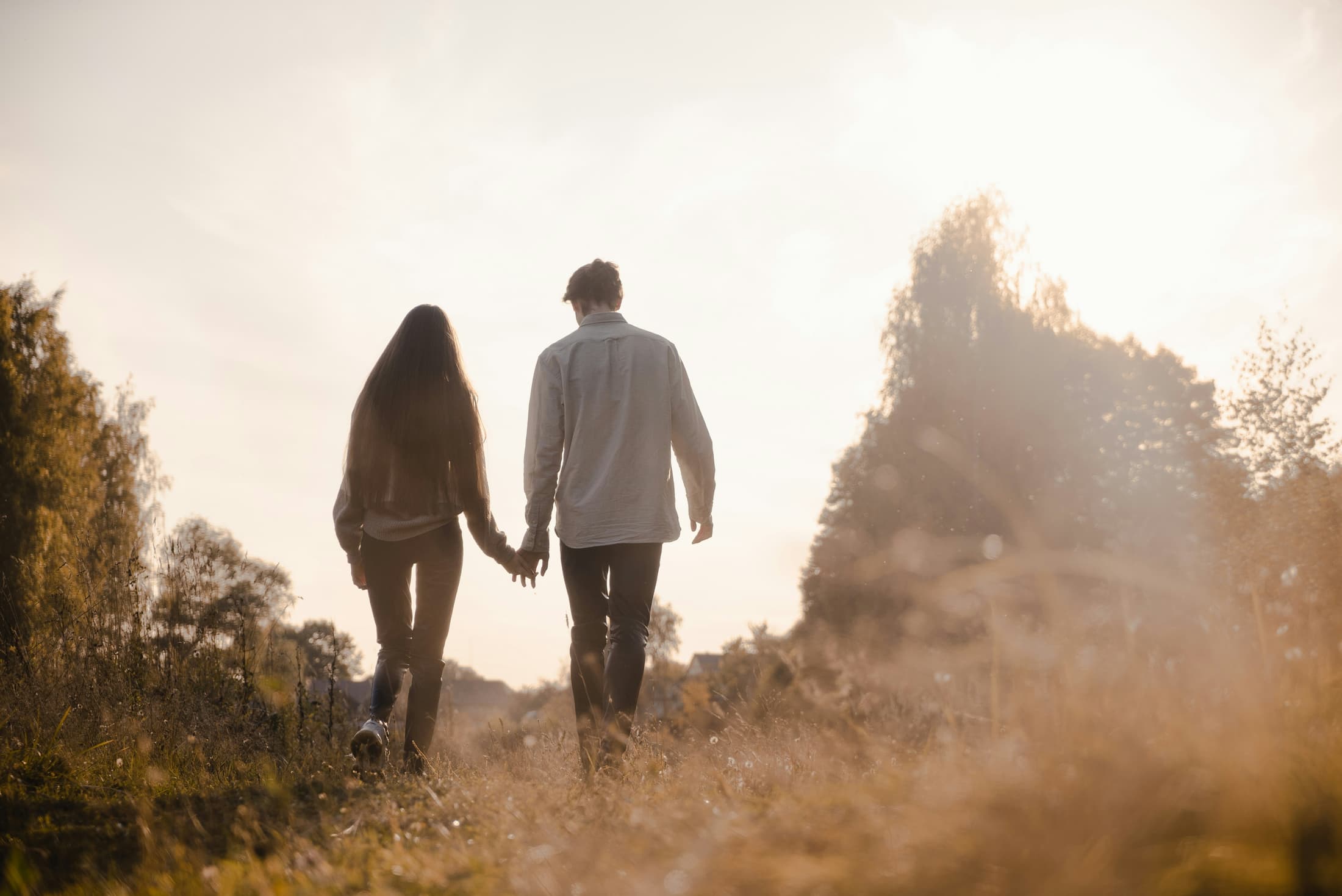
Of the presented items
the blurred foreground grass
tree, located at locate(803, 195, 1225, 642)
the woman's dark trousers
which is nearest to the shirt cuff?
the woman's dark trousers

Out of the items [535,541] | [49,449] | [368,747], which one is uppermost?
[49,449]

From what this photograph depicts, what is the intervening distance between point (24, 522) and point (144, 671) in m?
11.4

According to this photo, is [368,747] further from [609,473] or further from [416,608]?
[609,473]

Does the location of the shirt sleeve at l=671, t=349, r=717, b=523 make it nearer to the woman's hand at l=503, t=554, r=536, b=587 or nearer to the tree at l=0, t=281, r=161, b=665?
the woman's hand at l=503, t=554, r=536, b=587

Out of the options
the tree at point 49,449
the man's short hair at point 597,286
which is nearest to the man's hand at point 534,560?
the man's short hair at point 597,286

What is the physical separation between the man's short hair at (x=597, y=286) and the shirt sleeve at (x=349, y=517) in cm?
155

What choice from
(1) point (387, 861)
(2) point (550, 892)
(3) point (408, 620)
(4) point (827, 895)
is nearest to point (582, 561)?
(3) point (408, 620)

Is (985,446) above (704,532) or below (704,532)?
above

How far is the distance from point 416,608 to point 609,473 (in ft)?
4.19

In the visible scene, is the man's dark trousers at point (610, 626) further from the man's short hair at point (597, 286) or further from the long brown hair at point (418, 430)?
the man's short hair at point (597, 286)

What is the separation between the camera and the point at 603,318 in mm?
4719

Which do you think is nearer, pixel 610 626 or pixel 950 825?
pixel 950 825

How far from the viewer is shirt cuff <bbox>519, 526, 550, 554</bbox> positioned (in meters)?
4.55

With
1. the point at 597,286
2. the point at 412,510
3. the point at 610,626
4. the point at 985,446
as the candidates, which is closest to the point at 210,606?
the point at 412,510
